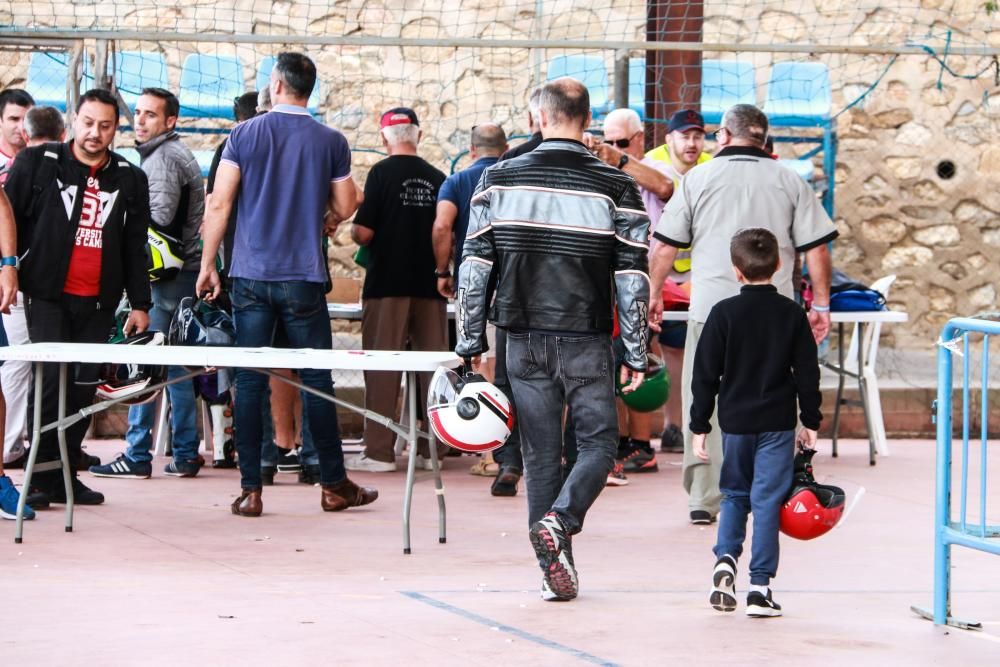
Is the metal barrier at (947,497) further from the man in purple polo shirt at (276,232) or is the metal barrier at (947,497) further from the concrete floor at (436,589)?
the man in purple polo shirt at (276,232)

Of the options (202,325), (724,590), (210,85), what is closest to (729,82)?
(210,85)

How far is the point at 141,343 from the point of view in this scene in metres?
7.11

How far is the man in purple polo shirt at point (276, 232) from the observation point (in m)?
6.76

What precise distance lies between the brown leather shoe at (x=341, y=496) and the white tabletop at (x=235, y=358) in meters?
0.96

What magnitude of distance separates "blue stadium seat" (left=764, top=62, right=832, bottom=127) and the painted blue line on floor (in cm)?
702

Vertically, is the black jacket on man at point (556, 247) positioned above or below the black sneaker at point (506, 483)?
above

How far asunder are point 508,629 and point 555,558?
0.44 m

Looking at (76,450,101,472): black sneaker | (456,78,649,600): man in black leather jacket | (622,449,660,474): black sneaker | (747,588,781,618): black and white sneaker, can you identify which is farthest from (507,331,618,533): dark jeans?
(76,450,101,472): black sneaker

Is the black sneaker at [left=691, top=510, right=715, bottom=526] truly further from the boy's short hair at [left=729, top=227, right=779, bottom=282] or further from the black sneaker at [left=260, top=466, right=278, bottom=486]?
the black sneaker at [left=260, top=466, right=278, bottom=486]

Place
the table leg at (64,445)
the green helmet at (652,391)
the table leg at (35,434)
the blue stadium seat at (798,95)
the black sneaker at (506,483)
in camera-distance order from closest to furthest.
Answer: the table leg at (35,434), the table leg at (64,445), the black sneaker at (506,483), the green helmet at (652,391), the blue stadium seat at (798,95)

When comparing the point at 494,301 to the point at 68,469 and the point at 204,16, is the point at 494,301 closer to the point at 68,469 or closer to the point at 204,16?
the point at 68,469

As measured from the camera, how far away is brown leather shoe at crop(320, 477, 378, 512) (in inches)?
277

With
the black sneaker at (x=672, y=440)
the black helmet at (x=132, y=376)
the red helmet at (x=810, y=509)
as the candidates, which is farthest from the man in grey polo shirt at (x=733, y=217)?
the black sneaker at (x=672, y=440)

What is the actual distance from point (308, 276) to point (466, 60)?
582 centimetres
